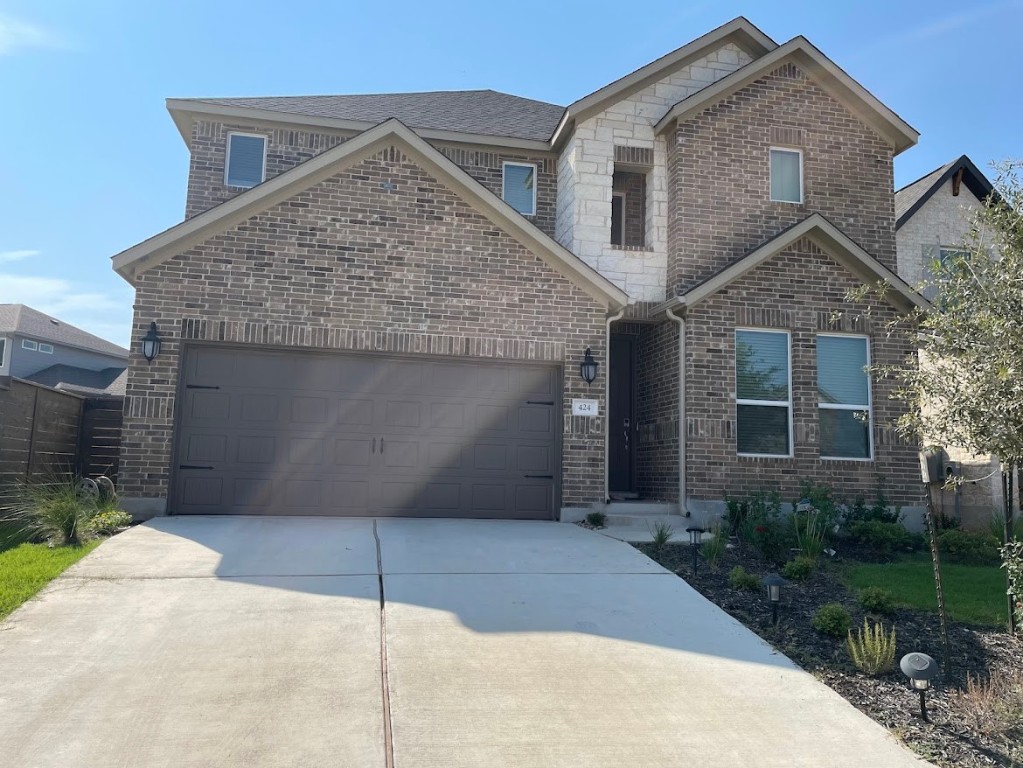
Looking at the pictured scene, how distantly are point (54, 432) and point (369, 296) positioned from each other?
5120 mm

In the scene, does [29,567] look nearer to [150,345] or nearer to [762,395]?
[150,345]

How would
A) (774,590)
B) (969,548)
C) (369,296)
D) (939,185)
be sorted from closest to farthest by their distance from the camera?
(774,590) < (969,548) < (369,296) < (939,185)

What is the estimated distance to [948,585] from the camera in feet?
27.6

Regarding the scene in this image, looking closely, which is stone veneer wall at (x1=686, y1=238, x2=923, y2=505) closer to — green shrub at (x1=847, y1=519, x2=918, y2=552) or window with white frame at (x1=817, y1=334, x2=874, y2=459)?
window with white frame at (x1=817, y1=334, x2=874, y2=459)

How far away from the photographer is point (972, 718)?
4.93 meters

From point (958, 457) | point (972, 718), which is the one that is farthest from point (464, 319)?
point (958, 457)

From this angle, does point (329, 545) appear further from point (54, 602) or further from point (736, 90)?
point (736, 90)

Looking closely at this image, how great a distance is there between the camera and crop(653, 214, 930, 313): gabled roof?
11.9 meters

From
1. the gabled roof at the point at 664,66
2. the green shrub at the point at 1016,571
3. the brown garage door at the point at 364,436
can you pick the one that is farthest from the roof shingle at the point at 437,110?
the green shrub at the point at 1016,571

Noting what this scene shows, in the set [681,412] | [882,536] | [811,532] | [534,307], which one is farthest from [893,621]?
[534,307]

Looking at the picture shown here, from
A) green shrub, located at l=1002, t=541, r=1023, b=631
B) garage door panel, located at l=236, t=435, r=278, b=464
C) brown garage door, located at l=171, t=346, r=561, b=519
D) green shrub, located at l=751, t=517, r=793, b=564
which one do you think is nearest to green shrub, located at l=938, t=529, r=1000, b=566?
green shrub, located at l=751, t=517, r=793, b=564

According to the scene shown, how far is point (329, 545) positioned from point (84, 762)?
192 inches

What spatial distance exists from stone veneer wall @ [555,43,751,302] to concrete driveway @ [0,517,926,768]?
657 centimetres

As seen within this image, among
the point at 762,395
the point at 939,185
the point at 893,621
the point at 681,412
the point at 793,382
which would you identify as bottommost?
the point at 893,621
